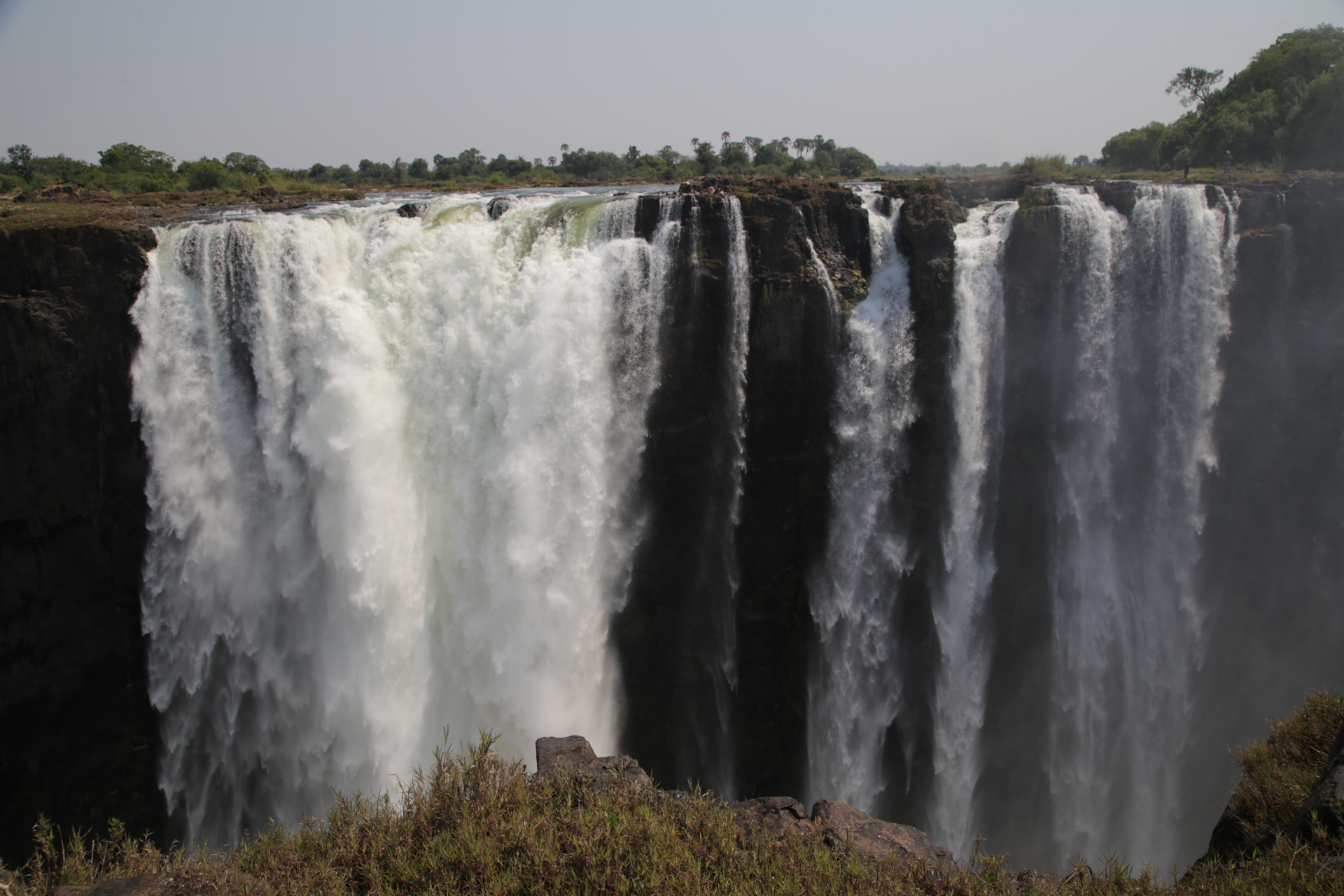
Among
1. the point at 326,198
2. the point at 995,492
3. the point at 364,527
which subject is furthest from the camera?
the point at 326,198

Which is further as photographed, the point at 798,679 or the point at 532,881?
the point at 798,679

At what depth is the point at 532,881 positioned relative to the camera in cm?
623

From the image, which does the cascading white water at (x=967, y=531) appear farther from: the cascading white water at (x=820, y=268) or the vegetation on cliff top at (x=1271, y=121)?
the vegetation on cliff top at (x=1271, y=121)

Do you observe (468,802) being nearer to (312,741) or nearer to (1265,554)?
(312,741)

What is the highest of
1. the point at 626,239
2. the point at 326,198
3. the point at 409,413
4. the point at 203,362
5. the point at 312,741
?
the point at 326,198

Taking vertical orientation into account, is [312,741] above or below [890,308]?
below

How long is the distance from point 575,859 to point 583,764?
2.71 metres

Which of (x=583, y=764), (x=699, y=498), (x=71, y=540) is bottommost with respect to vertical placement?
(x=583, y=764)

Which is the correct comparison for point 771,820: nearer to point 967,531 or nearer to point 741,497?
point 741,497

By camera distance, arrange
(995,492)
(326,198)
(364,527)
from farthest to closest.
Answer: (326,198) → (995,492) → (364,527)

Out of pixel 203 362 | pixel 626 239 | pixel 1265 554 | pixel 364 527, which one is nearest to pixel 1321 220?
pixel 1265 554

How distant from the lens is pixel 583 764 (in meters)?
9.17

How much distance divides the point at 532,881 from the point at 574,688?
A: 26.9ft

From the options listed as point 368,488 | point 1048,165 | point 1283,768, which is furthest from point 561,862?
point 1048,165
